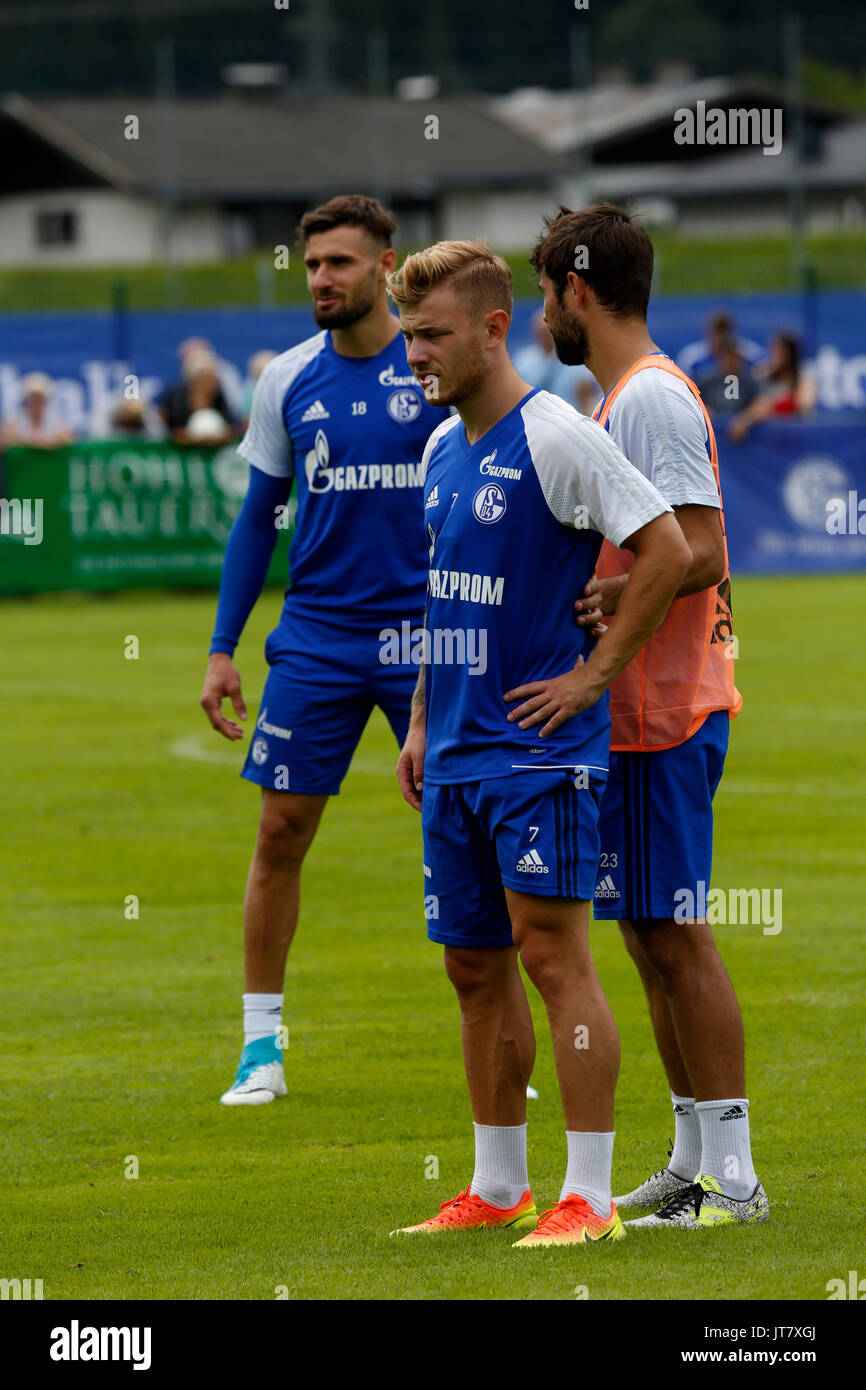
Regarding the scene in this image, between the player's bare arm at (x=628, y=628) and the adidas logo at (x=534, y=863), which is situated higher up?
the player's bare arm at (x=628, y=628)

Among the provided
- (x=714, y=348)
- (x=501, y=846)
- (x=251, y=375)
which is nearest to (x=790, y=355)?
(x=714, y=348)

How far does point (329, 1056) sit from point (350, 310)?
2387 mm

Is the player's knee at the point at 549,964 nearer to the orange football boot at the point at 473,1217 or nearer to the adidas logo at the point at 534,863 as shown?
the adidas logo at the point at 534,863

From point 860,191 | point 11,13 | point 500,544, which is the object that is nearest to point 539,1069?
point 500,544

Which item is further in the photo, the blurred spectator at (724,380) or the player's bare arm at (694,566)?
the blurred spectator at (724,380)

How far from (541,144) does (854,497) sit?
46.7m

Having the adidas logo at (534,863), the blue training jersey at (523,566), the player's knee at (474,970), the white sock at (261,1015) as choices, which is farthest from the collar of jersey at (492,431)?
the white sock at (261,1015)

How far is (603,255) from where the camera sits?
485 centimetres

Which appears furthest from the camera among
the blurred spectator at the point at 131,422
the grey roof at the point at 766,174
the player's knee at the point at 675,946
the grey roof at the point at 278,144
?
the grey roof at the point at 766,174

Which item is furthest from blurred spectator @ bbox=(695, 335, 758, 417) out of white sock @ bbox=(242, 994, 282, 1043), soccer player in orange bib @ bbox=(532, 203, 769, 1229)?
soccer player in orange bib @ bbox=(532, 203, 769, 1229)

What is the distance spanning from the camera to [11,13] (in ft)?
224

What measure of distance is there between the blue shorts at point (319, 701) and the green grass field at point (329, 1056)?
940 millimetres

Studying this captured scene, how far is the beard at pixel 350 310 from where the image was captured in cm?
663

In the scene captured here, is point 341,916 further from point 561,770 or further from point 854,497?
point 854,497
